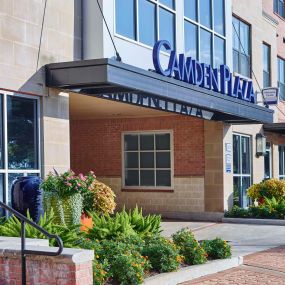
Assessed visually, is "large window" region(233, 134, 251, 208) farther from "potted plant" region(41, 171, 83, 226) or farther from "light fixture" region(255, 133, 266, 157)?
"potted plant" region(41, 171, 83, 226)

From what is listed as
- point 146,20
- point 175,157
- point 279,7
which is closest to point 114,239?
point 146,20

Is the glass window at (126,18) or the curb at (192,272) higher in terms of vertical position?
the glass window at (126,18)

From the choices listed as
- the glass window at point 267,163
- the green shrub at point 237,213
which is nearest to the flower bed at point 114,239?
the green shrub at point 237,213

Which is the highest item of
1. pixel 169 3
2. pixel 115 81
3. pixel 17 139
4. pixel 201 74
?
pixel 169 3

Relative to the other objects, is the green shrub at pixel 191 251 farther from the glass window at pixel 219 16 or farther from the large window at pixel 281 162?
the large window at pixel 281 162

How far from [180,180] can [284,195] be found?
10.9ft

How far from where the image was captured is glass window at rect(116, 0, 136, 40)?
13.2 m

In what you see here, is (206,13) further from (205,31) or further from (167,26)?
(167,26)

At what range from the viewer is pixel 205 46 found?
1734 centimetres

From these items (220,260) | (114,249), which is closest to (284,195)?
(220,260)

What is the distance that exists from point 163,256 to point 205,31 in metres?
9.78

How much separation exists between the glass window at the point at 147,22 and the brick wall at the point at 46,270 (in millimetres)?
7861

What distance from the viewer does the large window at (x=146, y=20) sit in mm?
13391

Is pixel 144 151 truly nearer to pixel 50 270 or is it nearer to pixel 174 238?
pixel 174 238
